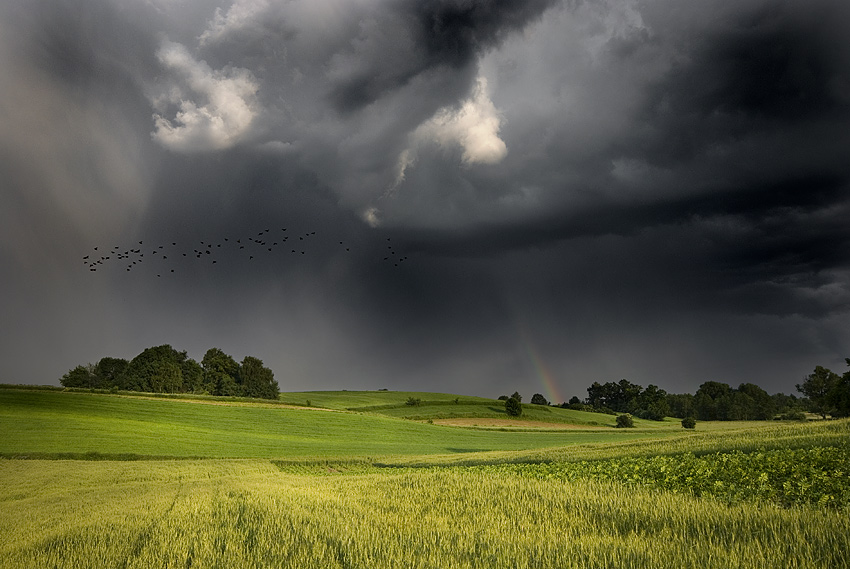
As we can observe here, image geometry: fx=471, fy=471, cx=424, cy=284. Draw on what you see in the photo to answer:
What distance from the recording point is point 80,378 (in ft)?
470

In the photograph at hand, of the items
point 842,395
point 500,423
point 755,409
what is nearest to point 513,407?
point 500,423

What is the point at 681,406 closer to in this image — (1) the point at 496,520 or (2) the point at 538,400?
(2) the point at 538,400

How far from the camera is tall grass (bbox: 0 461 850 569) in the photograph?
6258 mm

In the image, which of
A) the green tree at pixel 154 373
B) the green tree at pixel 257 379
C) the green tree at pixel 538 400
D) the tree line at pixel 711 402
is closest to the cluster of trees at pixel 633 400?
the tree line at pixel 711 402

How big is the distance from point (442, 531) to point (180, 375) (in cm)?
14347

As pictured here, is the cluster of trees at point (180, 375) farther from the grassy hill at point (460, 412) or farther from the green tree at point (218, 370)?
the grassy hill at point (460, 412)

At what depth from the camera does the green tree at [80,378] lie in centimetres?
14062

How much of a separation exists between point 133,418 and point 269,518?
6358 cm

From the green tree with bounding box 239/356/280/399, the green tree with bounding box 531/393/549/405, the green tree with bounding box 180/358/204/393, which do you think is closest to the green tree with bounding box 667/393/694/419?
the green tree with bounding box 531/393/549/405

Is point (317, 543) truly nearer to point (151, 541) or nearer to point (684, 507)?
point (151, 541)

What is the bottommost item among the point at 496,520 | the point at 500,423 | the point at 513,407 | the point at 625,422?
the point at 625,422

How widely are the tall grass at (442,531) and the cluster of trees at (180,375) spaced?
13173cm

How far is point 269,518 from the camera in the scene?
939 centimetres

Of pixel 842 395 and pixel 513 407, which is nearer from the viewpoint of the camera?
pixel 842 395
